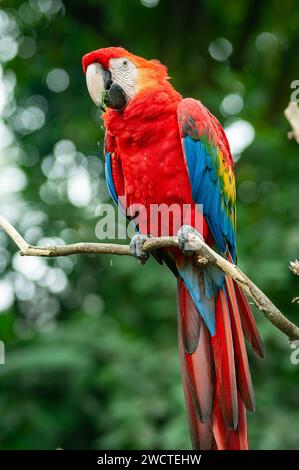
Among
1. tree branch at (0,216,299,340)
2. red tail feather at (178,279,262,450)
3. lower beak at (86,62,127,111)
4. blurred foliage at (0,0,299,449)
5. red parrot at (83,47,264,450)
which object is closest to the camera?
tree branch at (0,216,299,340)

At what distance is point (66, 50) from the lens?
4793 millimetres

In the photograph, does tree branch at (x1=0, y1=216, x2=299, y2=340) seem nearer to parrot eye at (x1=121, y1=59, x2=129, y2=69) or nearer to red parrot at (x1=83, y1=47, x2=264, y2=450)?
red parrot at (x1=83, y1=47, x2=264, y2=450)

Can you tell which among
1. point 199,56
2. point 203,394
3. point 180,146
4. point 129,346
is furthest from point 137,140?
point 199,56

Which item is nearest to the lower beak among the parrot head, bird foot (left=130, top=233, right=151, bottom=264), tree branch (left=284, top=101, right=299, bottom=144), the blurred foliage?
the parrot head

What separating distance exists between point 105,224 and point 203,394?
66.7 inches

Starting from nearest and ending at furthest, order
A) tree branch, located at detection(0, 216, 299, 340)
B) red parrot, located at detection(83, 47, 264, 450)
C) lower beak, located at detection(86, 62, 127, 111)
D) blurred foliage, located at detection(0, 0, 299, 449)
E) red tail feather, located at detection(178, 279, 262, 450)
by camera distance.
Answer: tree branch, located at detection(0, 216, 299, 340)
red tail feather, located at detection(178, 279, 262, 450)
red parrot, located at detection(83, 47, 264, 450)
lower beak, located at detection(86, 62, 127, 111)
blurred foliage, located at detection(0, 0, 299, 449)

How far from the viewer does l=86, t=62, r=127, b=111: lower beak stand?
2.17 metres

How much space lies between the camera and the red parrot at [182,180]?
2.00 metres

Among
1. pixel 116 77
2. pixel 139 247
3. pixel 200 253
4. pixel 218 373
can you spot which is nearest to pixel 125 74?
pixel 116 77

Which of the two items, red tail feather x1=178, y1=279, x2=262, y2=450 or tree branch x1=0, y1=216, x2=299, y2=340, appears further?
red tail feather x1=178, y1=279, x2=262, y2=450

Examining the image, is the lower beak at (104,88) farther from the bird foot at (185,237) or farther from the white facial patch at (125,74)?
the bird foot at (185,237)

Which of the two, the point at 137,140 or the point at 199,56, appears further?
the point at 199,56
